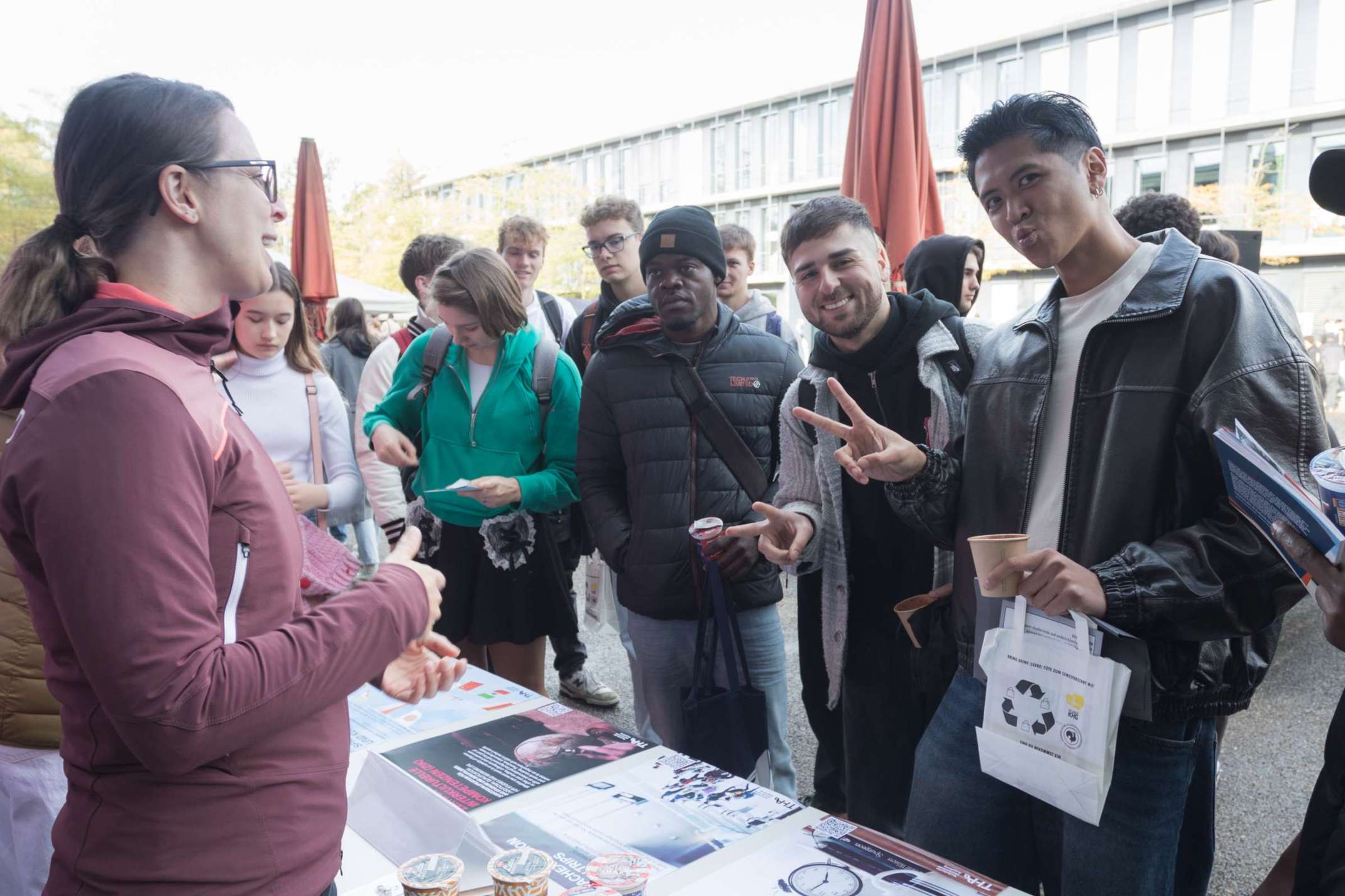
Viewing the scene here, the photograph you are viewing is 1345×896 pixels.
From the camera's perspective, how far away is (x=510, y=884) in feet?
3.90

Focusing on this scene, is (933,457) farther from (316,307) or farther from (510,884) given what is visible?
(316,307)

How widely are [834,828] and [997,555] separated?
56 cm

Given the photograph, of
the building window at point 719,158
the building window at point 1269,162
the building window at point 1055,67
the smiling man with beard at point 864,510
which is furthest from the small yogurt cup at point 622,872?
the building window at point 719,158

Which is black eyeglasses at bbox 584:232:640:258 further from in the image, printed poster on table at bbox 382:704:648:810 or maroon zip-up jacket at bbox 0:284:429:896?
maroon zip-up jacket at bbox 0:284:429:896

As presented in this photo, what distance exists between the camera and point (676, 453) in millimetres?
2688

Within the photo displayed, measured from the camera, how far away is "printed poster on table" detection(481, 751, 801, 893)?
1.50 m

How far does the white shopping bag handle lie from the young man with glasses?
2826 mm

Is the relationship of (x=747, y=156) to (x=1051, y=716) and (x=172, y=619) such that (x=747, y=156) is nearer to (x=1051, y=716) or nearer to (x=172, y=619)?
(x=1051, y=716)

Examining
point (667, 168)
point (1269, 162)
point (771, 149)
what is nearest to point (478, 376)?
point (1269, 162)

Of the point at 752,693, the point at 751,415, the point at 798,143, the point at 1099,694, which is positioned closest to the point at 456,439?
the point at 751,415

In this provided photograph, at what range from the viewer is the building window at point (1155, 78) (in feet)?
71.8

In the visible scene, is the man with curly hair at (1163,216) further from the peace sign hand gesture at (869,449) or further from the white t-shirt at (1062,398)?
the peace sign hand gesture at (869,449)

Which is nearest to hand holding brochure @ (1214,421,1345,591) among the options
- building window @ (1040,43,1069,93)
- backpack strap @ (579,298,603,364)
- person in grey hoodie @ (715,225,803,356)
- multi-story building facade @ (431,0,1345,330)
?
backpack strap @ (579,298,603,364)

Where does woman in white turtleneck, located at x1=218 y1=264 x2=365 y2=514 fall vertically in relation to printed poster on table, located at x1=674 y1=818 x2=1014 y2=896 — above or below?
above
